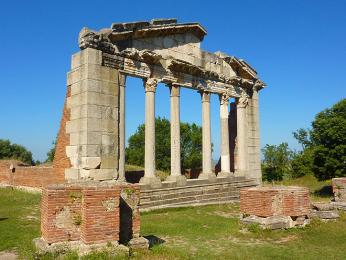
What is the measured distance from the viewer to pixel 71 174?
584 inches

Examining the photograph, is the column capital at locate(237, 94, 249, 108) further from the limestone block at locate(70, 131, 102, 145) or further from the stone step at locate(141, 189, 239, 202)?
the limestone block at locate(70, 131, 102, 145)

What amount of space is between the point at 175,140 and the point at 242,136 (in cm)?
599

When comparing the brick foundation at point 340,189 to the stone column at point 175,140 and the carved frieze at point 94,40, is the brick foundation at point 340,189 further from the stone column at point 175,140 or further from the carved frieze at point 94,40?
the carved frieze at point 94,40

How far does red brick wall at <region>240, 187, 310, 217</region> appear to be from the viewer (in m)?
10.8

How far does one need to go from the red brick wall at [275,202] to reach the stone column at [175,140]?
675 cm

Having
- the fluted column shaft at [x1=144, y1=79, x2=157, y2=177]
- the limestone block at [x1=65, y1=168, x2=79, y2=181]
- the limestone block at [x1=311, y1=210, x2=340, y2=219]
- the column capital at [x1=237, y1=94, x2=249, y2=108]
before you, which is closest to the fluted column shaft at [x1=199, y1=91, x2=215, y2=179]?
the column capital at [x1=237, y1=94, x2=249, y2=108]

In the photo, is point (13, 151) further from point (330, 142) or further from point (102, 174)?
point (330, 142)

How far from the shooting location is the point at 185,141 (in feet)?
202

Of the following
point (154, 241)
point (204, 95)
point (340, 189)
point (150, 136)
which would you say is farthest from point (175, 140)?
point (154, 241)

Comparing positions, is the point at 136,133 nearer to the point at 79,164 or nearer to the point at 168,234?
the point at 79,164

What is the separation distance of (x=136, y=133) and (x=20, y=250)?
181ft

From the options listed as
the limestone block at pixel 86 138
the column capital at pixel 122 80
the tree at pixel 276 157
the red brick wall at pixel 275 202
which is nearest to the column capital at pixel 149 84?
the column capital at pixel 122 80

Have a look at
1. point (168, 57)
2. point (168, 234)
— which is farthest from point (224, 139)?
point (168, 234)

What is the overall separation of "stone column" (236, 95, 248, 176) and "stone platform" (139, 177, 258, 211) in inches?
31.1
